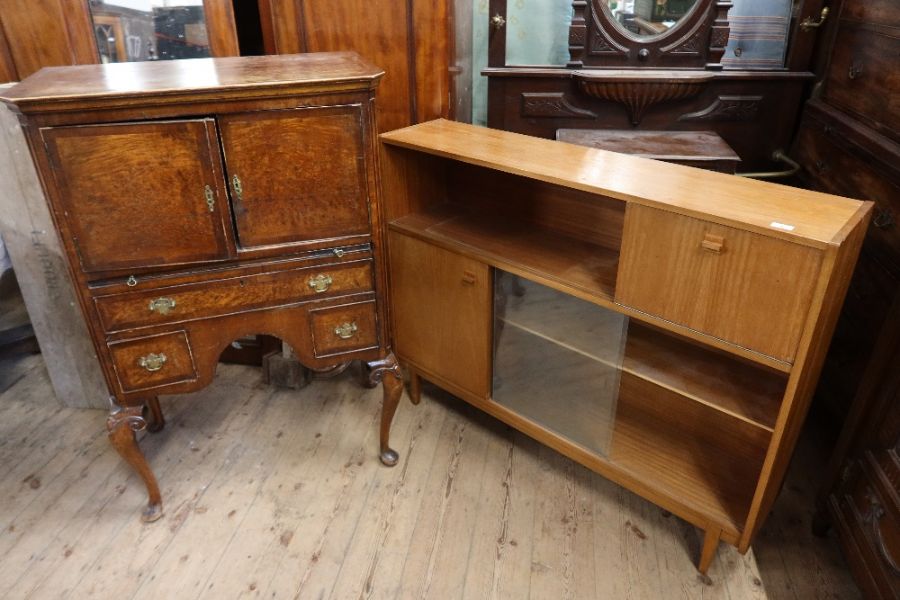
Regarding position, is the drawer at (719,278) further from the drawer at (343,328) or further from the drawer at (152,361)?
the drawer at (152,361)

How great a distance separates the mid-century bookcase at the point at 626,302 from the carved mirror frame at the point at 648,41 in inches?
33.0

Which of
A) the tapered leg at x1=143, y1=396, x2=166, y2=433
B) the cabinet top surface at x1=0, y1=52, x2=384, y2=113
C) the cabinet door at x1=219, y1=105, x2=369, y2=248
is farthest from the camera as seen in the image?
the tapered leg at x1=143, y1=396, x2=166, y2=433

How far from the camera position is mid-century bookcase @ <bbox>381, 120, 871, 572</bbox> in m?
1.30

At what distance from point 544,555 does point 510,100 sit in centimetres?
177

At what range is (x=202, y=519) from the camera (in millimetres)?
1867

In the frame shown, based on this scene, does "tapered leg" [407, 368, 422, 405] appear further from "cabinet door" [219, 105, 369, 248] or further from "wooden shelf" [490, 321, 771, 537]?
"cabinet door" [219, 105, 369, 248]

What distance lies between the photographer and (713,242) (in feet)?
4.31

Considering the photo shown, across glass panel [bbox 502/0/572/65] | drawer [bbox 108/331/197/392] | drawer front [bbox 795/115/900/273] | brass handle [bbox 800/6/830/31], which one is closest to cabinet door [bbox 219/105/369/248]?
drawer [bbox 108/331/197/392]

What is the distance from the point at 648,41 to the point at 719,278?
146 centimetres

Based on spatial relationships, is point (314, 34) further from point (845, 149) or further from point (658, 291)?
point (845, 149)

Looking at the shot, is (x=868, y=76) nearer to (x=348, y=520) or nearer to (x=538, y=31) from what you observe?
(x=538, y=31)

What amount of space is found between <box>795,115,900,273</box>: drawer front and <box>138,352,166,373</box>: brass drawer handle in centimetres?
196

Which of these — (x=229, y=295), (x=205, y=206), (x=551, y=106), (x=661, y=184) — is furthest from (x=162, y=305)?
(x=551, y=106)

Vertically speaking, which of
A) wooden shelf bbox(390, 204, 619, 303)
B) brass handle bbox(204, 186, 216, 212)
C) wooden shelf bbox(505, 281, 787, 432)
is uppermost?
brass handle bbox(204, 186, 216, 212)
